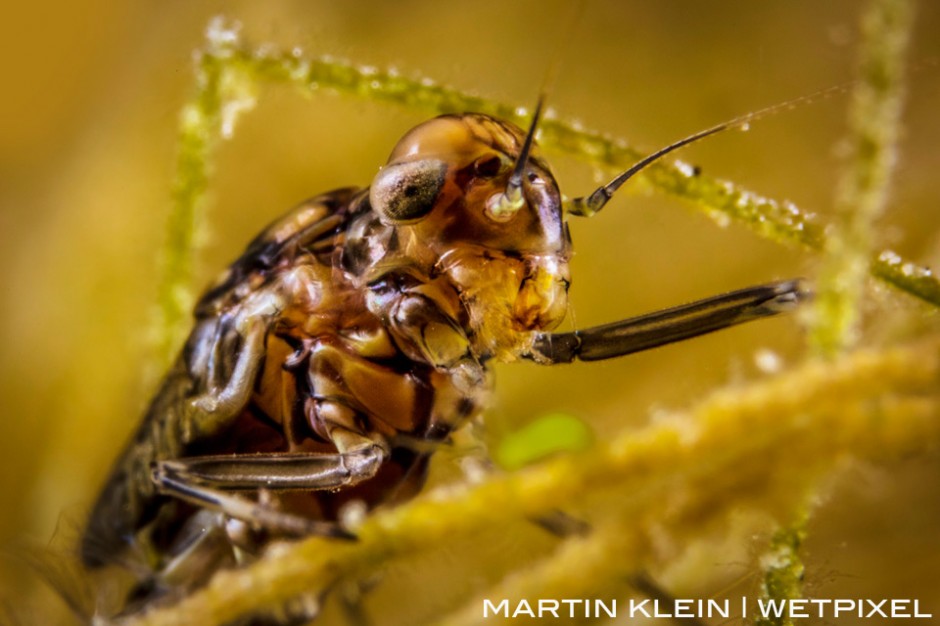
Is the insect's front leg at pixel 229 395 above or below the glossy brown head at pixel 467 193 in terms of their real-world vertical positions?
below

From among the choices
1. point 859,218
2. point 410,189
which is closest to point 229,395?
point 410,189

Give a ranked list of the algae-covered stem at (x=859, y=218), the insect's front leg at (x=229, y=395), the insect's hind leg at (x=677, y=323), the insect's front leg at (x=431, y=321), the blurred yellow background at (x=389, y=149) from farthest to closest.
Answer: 1. the blurred yellow background at (x=389, y=149)
2. the insect's front leg at (x=229, y=395)
3. the insect's front leg at (x=431, y=321)
4. the insect's hind leg at (x=677, y=323)
5. the algae-covered stem at (x=859, y=218)

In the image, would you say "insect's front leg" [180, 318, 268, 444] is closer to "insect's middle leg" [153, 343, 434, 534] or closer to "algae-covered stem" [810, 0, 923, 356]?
"insect's middle leg" [153, 343, 434, 534]

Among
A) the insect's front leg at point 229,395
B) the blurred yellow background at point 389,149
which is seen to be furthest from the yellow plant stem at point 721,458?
the insect's front leg at point 229,395

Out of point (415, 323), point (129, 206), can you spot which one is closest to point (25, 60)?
point (129, 206)

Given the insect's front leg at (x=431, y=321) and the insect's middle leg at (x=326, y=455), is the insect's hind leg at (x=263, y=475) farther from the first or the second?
the insect's front leg at (x=431, y=321)

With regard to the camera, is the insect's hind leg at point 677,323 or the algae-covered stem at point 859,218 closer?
the algae-covered stem at point 859,218
